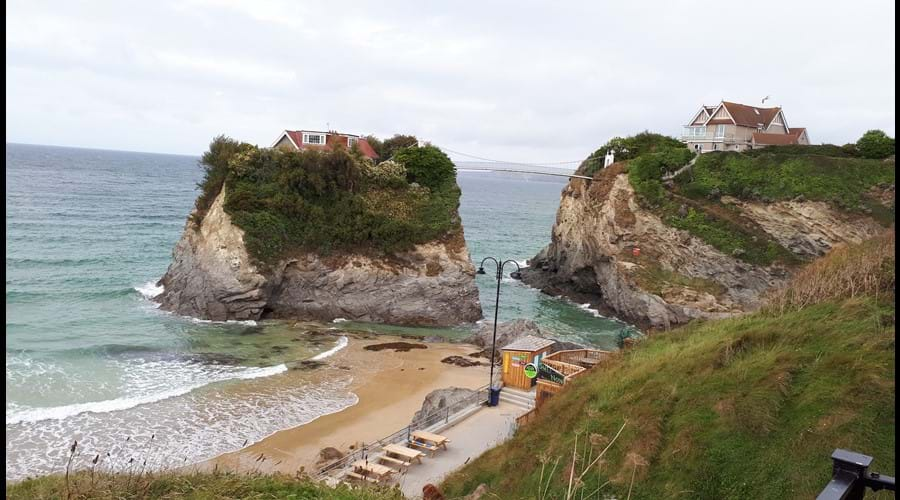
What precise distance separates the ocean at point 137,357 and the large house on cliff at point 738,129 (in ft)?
64.4

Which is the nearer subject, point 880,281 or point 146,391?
point 880,281

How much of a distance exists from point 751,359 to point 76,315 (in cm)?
3470

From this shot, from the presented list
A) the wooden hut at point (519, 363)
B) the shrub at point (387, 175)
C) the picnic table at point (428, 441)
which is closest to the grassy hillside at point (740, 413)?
the picnic table at point (428, 441)

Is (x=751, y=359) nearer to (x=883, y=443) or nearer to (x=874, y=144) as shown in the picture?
(x=883, y=443)

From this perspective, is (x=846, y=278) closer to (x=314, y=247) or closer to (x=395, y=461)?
(x=395, y=461)

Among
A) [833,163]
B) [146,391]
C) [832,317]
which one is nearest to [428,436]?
[832,317]

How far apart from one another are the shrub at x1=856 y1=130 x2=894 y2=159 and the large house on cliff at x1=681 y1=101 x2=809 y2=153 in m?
6.71

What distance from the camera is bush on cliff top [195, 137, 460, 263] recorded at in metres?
37.2

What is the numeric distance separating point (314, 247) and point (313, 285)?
2.56 m

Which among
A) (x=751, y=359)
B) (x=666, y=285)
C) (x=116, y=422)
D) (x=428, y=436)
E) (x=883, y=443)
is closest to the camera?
(x=883, y=443)

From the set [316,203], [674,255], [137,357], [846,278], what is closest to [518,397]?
[846,278]

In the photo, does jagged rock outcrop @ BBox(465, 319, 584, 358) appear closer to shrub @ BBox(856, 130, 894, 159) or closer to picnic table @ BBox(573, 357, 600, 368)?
picnic table @ BBox(573, 357, 600, 368)

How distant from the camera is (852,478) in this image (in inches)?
139

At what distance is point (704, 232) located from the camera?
126 ft
